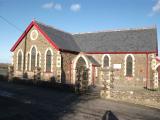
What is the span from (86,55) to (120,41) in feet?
17.8

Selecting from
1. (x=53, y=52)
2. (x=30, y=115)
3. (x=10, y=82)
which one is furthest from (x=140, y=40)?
(x=30, y=115)

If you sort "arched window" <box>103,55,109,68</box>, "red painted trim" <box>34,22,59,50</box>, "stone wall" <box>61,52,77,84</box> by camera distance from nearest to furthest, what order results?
"red painted trim" <box>34,22,59,50</box>
"stone wall" <box>61,52,77,84</box>
"arched window" <box>103,55,109,68</box>

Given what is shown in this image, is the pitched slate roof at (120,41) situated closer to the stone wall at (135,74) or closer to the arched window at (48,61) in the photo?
the stone wall at (135,74)

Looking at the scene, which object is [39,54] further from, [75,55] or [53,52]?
[75,55]

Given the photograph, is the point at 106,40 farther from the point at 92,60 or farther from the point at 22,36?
the point at 22,36

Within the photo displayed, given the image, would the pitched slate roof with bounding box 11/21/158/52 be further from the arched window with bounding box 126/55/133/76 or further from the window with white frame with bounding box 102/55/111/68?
the arched window with bounding box 126/55/133/76

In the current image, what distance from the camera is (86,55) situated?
29.0 meters

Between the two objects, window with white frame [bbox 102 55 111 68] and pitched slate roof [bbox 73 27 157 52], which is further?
window with white frame [bbox 102 55 111 68]

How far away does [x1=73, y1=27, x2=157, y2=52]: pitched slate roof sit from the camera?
28.6m

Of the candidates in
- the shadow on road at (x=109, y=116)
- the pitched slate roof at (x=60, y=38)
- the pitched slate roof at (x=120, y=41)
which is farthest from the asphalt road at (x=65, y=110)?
the pitched slate roof at (x=120, y=41)

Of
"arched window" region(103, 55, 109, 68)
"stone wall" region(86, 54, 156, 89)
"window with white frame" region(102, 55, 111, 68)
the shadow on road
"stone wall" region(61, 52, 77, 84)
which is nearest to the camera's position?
the shadow on road

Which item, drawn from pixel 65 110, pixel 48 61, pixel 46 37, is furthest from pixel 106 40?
pixel 65 110

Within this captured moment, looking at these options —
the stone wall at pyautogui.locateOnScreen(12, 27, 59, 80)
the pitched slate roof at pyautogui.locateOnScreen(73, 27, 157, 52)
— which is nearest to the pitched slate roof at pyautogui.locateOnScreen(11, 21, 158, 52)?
the pitched slate roof at pyautogui.locateOnScreen(73, 27, 157, 52)

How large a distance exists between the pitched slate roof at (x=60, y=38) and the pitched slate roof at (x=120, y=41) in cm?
146
